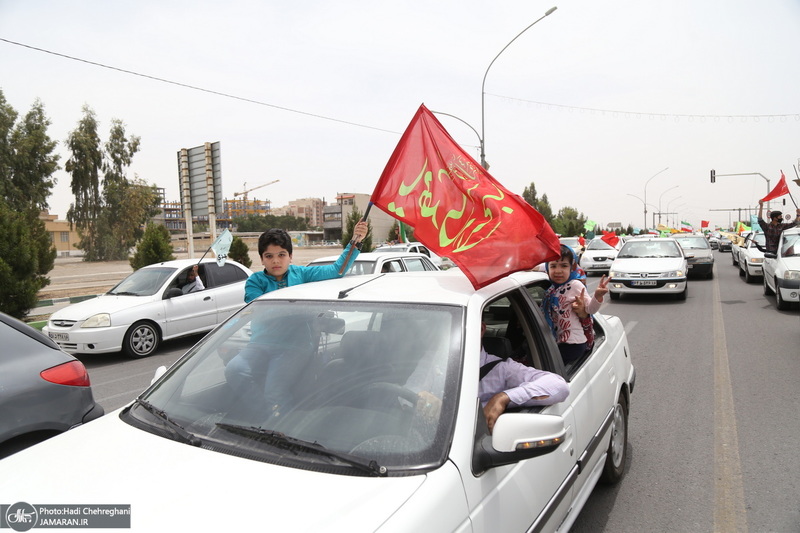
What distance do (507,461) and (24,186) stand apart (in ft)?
154

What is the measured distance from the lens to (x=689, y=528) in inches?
121

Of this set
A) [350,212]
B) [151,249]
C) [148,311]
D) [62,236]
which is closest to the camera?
[148,311]

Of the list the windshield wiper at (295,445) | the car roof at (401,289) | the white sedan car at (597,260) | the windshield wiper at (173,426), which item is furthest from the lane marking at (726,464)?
the white sedan car at (597,260)

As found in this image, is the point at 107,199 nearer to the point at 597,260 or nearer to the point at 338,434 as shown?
the point at 597,260

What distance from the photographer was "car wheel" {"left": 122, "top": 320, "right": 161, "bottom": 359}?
27.8 ft

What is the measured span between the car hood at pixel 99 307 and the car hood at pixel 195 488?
24.1 ft

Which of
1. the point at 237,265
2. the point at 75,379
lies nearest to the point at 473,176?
the point at 75,379

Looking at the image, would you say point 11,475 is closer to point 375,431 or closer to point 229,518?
point 229,518

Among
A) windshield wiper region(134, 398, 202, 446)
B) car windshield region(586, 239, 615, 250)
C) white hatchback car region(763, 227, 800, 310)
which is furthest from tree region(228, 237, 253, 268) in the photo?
windshield wiper region(134, 398, 202, 446)

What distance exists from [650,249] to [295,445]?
14982 mm

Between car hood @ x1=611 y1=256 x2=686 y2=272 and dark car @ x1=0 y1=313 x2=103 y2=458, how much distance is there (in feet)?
41.9

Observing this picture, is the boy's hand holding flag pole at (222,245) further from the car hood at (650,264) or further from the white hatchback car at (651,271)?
the car hood at (650,264)

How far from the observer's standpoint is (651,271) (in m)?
13.2

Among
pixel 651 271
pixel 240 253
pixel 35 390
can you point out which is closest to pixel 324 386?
pixel 35 390
